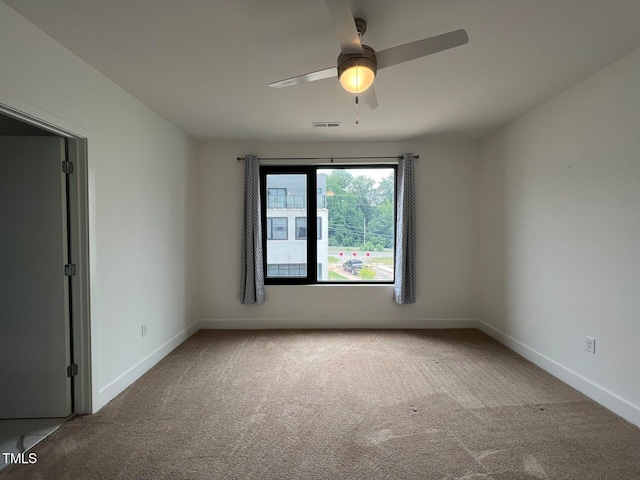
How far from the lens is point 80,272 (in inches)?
80.5

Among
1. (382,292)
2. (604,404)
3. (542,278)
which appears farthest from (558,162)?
(382,292)

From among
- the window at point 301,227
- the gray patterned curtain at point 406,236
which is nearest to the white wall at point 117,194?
the window at point 301,227

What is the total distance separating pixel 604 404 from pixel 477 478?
4.64 ft

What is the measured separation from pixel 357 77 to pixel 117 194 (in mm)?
2068

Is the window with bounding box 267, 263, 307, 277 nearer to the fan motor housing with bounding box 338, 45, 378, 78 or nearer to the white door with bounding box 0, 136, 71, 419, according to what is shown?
the white door with bounding box 0, 136, 71, 419

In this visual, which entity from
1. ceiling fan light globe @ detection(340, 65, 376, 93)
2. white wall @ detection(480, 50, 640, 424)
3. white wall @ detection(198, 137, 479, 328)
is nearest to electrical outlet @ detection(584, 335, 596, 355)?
white wall @ detection(480, 50, 640, 424)

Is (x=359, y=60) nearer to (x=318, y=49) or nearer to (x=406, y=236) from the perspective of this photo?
(x=318, y=49)

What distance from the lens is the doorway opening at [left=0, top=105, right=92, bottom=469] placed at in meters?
1.99

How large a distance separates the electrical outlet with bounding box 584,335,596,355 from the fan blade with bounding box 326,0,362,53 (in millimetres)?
2717

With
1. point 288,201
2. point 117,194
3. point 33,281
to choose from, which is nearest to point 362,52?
point 117,194

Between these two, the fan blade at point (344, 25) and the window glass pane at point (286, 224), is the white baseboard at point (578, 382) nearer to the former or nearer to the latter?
the window glass pane at point (286, 224)

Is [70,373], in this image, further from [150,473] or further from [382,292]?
[382,292]

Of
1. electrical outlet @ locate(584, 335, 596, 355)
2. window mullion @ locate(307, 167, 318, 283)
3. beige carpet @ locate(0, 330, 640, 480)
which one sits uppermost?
window mullion @ locate(307, 167, 318, 283)

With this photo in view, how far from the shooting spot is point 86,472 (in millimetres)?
1567
